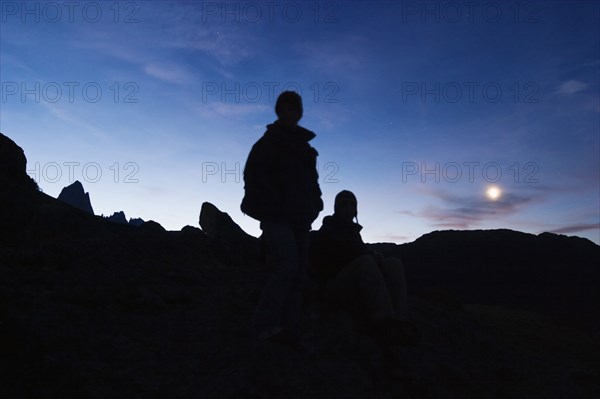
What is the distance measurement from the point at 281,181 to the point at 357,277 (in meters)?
1.18

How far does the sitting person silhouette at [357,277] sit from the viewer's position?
11.7 ft

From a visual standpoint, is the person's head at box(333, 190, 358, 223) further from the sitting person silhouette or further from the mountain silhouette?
the mountain silhouette

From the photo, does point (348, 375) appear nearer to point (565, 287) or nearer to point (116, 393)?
point (116, 393)

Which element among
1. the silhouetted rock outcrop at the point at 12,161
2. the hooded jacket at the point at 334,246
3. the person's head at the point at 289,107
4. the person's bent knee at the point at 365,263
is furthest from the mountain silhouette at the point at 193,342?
the silhouetted rock outcrop at the point at 12,161

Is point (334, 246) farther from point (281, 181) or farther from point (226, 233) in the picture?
point (226, 233)

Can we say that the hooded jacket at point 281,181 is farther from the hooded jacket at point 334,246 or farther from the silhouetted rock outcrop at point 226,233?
the silhouetted rock outcrop at point 226,233

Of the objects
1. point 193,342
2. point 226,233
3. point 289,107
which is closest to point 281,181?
point 289,107

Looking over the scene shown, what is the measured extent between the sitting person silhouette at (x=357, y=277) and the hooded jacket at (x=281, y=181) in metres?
0.53

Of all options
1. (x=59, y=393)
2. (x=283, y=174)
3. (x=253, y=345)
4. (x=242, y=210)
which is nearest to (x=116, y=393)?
(x=59, y=393)

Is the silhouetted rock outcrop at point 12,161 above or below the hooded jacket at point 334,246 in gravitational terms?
above

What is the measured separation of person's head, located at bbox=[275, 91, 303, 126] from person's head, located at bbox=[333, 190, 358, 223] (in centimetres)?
105

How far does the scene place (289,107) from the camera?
3.70 meters

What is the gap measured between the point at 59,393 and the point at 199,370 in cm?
91

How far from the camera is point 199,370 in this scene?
303cm
